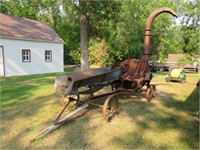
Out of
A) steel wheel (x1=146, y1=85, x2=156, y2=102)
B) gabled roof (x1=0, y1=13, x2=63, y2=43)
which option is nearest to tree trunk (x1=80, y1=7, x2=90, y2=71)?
gabled roof (x1=0, y1=13, x2=63, y2=43)

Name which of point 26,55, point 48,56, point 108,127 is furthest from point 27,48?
point 108,127

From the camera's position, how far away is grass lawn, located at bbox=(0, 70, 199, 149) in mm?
4156

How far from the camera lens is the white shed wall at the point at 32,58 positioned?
15555 mm

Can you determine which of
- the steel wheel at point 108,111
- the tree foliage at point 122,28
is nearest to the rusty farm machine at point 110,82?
the steel wheel at point 108,111

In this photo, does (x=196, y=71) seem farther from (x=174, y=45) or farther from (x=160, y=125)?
(x=160, y=125)

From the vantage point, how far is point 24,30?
17.5 m

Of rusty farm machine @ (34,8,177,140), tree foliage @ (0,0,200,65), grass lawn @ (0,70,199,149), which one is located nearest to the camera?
grass lawn @ (0,70,199,149)

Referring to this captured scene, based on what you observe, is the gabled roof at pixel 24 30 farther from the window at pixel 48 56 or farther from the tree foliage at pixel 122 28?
the tree foliage at pixel 122 28

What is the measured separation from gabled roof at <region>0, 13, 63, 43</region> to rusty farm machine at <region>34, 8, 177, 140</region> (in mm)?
11382

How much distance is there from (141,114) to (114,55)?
71.4ft

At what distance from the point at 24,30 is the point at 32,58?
98.2 inches

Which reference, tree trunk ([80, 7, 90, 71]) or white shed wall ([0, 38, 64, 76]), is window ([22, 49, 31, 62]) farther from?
tree trunk ([80, 7, 90, 71])

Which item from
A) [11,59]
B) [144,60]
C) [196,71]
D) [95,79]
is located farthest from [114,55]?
[95,79]

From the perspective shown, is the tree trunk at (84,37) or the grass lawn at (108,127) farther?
the tree trunk at (84,37)
